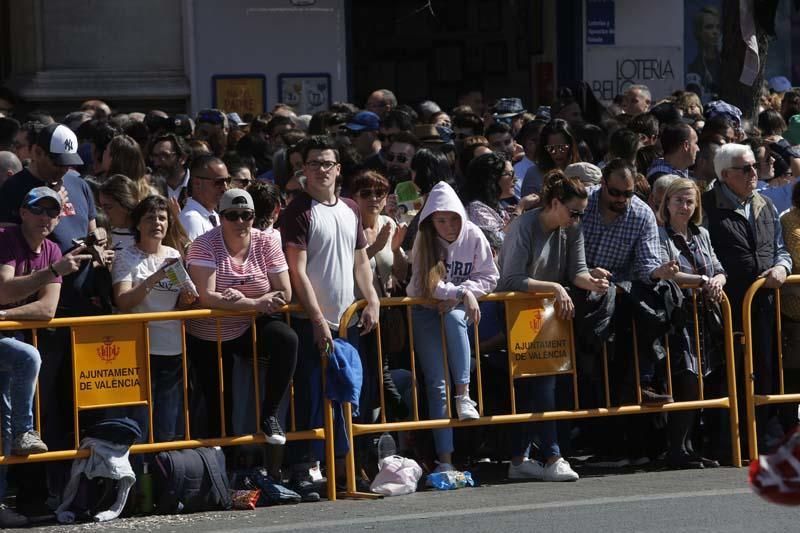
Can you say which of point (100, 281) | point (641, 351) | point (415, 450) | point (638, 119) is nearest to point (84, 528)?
point (100, 281)

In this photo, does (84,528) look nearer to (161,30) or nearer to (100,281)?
(100,281)

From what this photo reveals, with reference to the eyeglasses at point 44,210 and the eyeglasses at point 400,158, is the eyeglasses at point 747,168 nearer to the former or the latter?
the eyeglasses at point 400,158

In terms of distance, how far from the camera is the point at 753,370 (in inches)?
397

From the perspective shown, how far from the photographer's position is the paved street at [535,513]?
8.10 metres

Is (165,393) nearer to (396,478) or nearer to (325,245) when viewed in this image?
(325,245)

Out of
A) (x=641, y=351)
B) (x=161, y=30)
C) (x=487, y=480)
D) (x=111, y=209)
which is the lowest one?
(x=487, y=480)

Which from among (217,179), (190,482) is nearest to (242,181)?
(217,179)

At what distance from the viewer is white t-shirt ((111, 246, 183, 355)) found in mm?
8930

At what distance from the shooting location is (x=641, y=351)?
9.75 m

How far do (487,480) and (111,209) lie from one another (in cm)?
281

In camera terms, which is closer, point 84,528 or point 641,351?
point 84,528

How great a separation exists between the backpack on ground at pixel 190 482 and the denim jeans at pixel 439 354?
136 centimetres

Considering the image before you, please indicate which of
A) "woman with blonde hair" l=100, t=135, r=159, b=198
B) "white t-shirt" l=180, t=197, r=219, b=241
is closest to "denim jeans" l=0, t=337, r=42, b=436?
"white t-shirt" l=180, t=197, r=219, b=241

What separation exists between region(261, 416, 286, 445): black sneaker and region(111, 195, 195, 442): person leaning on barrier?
1.66ft
